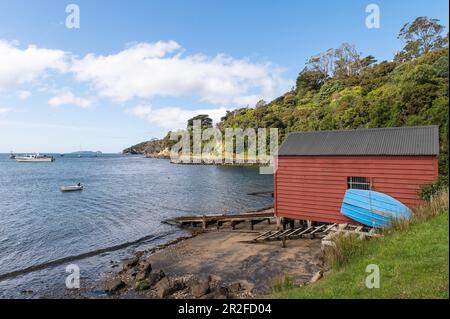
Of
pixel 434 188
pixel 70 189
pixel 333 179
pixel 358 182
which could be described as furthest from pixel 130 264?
pixel 70 189

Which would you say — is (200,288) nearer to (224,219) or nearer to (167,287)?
(167,287)

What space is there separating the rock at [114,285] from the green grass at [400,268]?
8617 millimetres

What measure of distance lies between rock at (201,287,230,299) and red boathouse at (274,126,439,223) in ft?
29.3

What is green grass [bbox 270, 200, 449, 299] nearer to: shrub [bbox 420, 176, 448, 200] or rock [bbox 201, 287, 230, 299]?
shrub [bbox 420, 176, 448, 200]

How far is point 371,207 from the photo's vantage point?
17.0 m

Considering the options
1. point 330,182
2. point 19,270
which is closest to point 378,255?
point 330,182

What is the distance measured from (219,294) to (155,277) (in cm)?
397

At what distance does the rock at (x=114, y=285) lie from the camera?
48.8 feet

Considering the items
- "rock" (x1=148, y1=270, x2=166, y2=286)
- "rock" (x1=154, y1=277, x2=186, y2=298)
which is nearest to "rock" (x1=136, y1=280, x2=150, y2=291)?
"rock" (x1=148, y1=270, x2=166, y2=286)

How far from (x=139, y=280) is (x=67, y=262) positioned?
23.9 ft

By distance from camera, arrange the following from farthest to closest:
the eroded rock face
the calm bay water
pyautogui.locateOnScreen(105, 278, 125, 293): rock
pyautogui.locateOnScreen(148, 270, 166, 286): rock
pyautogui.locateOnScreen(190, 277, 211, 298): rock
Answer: the calm bay water
pyautogui.locateOnScreen(148, 270, 166, 286): rock
pyautogui.locateOnScreen(105, 278, 125, 293): rock
the eroded rock face
pyautogui.locateOnScreen(190, 277, 211, 298): rock

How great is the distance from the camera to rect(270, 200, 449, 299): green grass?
7.82 meters

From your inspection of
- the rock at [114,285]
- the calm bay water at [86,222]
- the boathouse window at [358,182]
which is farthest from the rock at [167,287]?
the boathouse window at [358,182]
